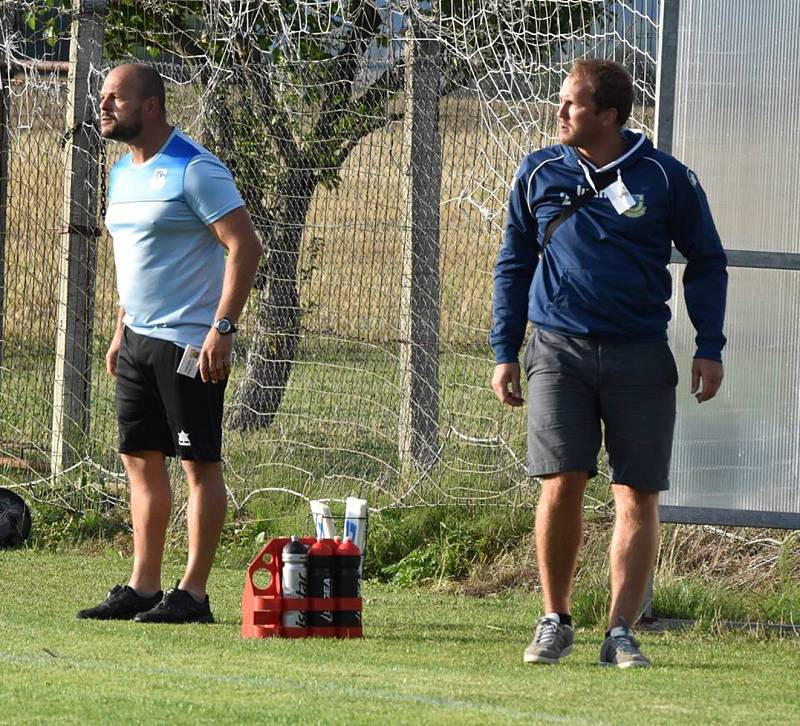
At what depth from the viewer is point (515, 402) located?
20.1 feet

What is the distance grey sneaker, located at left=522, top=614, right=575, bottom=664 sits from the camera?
5.94 meters

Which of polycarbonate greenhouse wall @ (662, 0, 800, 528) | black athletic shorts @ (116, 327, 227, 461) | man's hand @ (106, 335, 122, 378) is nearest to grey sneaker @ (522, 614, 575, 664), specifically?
polycarbonate greenhouse wall @ (662, 0, 800, 528)

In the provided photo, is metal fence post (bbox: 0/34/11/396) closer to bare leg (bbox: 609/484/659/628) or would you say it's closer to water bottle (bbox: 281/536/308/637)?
water bottle (bbox: 281/536/308/637)

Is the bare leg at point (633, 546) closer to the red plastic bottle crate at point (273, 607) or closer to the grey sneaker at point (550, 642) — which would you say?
the grey sneaker at point (550, 642)

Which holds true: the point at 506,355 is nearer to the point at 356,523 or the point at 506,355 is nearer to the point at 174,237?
the point at 356,523

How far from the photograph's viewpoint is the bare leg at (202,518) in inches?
267

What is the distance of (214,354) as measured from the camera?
6.52m

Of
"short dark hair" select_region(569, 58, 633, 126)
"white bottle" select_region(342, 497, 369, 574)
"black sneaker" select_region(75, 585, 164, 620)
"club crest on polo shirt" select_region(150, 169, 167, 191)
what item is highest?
"short dark hair" select_region(569, 58, 633, 126)

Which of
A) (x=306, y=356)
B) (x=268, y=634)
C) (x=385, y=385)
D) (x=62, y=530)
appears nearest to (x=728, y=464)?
(x=268, y=634)

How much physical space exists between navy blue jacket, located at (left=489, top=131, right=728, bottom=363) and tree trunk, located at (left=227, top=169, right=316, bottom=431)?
3.66m

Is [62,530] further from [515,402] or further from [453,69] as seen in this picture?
[515,402]

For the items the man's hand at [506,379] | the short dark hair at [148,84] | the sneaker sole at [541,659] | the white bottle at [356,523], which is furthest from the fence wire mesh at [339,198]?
the sneaker sole at [541,659]

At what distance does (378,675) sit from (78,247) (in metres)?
4.91

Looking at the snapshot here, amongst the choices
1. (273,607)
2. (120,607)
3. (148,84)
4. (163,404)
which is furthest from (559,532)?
(148,84)
